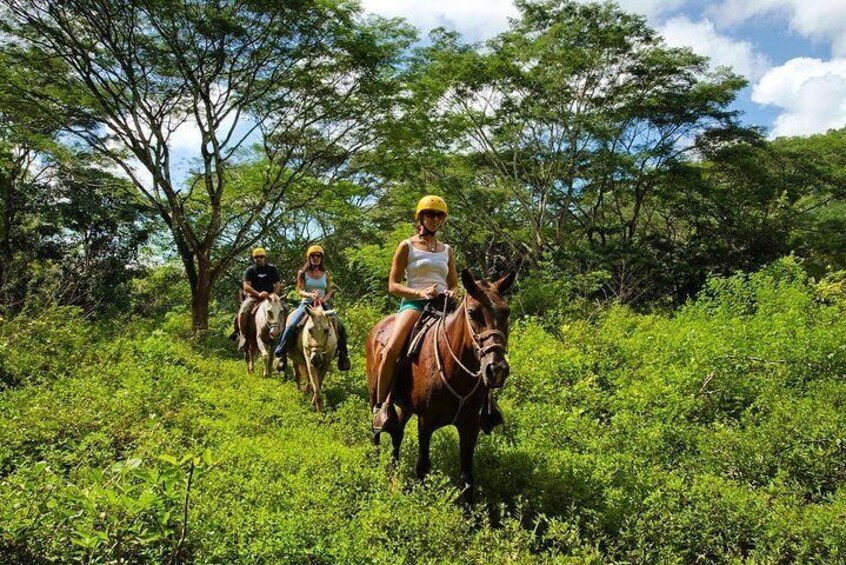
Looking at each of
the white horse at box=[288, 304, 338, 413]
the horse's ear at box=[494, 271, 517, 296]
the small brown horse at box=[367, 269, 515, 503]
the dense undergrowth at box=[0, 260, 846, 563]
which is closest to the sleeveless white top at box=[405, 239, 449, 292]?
the small brown horse at box=[367, 269, 515, 503]

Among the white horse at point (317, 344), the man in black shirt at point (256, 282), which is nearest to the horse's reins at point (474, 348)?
the white horse at point (317, 344)

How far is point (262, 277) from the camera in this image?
39.7 feet

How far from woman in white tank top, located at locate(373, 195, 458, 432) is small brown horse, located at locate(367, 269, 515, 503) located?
14cm

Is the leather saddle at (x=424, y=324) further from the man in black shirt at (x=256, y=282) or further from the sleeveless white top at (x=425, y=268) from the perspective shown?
the man in black shirt at (x=256, y=282)

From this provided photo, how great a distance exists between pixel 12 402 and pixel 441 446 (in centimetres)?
486

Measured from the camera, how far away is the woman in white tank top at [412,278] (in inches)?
209

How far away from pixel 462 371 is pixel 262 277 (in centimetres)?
842

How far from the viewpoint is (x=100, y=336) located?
10383 mm

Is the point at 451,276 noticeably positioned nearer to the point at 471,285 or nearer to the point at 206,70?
the point at 471,285

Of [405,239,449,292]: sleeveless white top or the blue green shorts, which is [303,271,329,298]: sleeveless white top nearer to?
the blue green shorts

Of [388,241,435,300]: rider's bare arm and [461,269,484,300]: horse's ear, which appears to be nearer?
[461,269,484,300]: horse's ear

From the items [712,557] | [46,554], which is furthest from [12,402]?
[712,557]

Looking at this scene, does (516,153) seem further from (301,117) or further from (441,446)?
(441,446)

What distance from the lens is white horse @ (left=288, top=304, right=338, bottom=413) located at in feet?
28.3
